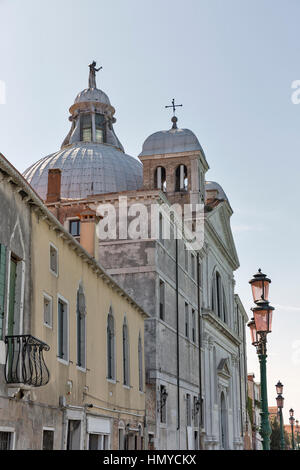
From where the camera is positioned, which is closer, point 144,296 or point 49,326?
point 49,326

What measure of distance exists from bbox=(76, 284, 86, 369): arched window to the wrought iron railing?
375cm

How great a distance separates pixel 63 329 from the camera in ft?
48.9

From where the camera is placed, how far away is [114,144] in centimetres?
5022

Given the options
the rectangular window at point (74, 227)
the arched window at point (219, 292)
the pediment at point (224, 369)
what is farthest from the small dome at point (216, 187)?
the rectangular window at point (74, 227)

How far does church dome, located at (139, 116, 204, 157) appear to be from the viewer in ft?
115

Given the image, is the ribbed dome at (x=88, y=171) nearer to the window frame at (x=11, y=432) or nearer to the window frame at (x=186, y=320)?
the window frame at (x=186, y=320)

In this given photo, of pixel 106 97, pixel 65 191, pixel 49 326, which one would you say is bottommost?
pixel 49 326

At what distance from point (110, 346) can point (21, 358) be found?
6.94m

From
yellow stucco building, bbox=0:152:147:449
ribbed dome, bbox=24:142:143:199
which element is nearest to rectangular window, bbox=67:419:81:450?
yellow stucco building, bbox=0:152:147:449

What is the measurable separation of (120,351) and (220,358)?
20100 mm

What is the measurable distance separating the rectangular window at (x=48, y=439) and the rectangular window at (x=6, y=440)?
1.62 metres

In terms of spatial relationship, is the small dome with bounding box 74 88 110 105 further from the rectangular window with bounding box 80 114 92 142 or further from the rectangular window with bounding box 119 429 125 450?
the rectangular window with bounding box 119 429 125 450
